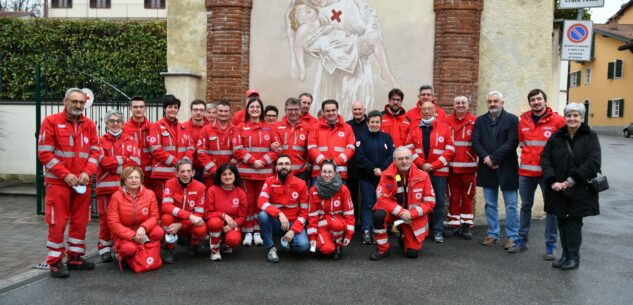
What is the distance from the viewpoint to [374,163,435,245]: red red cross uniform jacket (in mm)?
6617

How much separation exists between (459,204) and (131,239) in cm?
457

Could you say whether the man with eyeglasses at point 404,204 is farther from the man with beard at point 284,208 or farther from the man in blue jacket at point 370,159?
the man with beard at point 284,208

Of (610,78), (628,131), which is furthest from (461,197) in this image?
(610,78)

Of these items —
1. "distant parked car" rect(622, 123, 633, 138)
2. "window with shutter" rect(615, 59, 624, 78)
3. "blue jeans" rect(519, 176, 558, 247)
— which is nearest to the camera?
"blue jeans" rect(519, 176, 558, 247)

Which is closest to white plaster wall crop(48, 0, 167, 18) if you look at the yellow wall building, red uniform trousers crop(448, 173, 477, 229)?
the yellow wall building

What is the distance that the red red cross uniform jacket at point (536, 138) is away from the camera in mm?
6668

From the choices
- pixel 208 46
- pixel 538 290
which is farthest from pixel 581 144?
pixel 208 46

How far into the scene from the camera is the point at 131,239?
5867 millimetres

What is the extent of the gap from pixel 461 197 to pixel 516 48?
9.09 feet

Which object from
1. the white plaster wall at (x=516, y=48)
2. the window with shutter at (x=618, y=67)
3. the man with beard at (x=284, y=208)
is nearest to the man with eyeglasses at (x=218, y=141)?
the man with beard at (x=284, y=208)

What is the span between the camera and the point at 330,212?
21.7 ft

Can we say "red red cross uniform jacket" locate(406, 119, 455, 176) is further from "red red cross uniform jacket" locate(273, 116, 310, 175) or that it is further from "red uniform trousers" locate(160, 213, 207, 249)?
"red uniform trousers" locate(160, 213, 207, 249)

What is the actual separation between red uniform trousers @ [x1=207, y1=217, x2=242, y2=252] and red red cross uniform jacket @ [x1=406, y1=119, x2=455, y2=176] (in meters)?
2.72

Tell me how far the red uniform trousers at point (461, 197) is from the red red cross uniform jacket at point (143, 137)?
4250 millimetres
